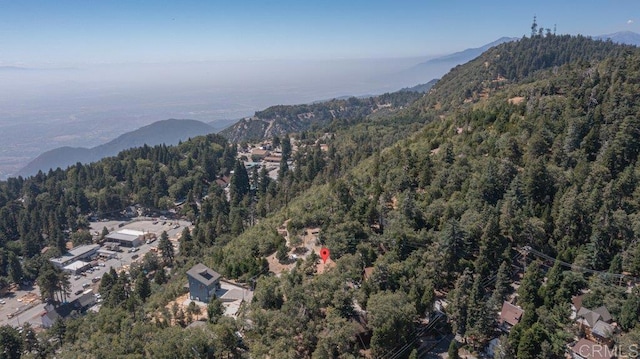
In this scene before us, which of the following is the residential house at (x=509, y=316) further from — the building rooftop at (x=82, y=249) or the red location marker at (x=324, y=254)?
the building rooftop at (x=82, y=249)

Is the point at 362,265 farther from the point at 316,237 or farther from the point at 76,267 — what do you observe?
the point at 76,267

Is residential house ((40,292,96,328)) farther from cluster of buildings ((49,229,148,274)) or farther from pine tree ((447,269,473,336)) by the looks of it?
pine tree ((447,269,473,336))

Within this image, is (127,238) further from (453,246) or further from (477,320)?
(477,320)

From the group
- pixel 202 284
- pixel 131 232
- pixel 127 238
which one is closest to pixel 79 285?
pixel 127 238

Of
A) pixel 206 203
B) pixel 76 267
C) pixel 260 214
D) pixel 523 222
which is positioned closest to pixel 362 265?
pixel 523 222

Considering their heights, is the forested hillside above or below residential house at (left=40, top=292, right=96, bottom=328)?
above

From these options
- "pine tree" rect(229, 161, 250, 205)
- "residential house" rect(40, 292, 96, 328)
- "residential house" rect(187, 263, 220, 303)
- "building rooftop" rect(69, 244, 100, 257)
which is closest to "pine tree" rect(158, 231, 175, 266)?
"residential house" rect(40, 292, 96, 328)

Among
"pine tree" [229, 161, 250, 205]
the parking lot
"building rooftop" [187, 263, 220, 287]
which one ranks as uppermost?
"building rooftop" [187, 263, 220, 287]
